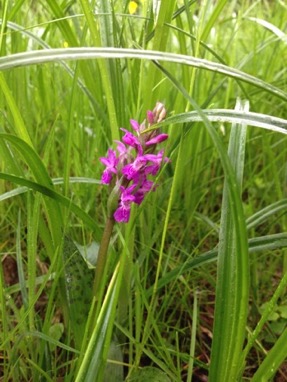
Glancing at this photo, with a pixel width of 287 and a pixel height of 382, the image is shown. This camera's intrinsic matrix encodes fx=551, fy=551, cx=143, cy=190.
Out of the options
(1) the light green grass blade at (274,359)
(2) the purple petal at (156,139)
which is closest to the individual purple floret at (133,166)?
(2) the purple petal at (156,139)

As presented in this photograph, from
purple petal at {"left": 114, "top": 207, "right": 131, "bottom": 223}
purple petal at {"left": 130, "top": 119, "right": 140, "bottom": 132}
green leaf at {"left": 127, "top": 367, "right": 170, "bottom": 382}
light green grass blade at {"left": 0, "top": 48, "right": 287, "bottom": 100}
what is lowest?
green leaf at {"left": 127, "top": 367, "right": 170, "bottom": 382}

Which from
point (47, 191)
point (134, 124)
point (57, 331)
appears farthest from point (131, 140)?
point (57, 331)

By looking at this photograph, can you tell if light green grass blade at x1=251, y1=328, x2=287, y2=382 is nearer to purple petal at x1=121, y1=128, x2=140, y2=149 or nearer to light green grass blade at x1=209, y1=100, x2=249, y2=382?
light green grass blade at x1=209, y1=100, x2=249, y2=382

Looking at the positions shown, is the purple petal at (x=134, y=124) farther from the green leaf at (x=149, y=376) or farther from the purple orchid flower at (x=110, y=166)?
the green leaf at (x=149, y=376)

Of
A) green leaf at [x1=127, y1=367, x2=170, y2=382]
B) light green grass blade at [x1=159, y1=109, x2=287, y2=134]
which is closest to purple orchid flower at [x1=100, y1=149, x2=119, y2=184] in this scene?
light green grass blade at [x1=159, y1=109, x2=287, y2=134]

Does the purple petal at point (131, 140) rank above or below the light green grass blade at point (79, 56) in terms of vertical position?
below

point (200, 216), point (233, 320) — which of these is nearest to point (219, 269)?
point (233, 320)
